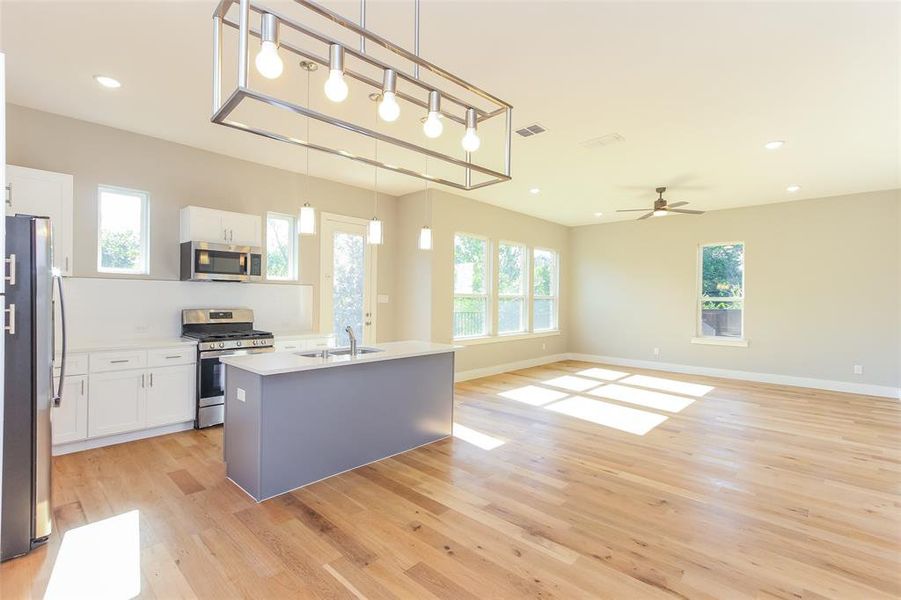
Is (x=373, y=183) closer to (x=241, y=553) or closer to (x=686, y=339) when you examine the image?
(x=241, y=553)

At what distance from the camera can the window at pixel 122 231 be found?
155 inches

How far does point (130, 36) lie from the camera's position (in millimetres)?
2514

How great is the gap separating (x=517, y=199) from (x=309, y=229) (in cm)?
421

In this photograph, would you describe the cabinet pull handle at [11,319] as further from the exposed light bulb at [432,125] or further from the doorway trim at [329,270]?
the doorway trim at [329,270]

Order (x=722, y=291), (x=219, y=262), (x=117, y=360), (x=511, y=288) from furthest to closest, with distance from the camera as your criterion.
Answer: (x=511, y=288)
(x=722, y=291)
(x=219, y=262)
(x=117, y=360)

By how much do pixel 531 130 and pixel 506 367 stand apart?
175 inches

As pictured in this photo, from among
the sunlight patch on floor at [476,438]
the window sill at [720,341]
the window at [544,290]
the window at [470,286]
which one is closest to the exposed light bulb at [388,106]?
the sunlight patch on floor at [476,438]

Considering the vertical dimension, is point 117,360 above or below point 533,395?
above

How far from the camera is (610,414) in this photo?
4777 mm

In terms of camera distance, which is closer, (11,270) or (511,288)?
(11,270)

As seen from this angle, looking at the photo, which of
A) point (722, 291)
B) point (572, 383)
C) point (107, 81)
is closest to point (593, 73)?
point (107, 81)

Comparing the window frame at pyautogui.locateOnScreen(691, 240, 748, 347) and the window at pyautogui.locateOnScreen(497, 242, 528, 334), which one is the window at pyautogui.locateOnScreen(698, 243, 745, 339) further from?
the window at pyautogui.locateOnScreen(497, 242, 528, 334)

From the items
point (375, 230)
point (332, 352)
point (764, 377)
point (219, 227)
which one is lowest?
point (764, 377)

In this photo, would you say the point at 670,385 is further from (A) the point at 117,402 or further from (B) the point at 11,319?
(B) the point at 11,319
